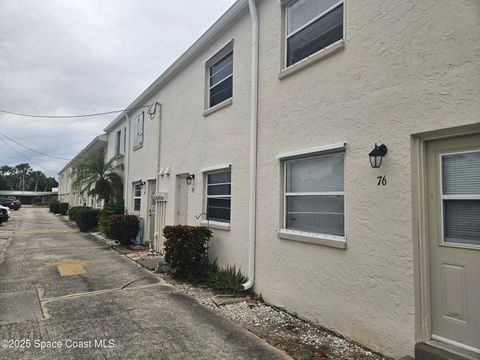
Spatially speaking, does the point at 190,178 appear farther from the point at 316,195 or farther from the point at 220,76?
the point at 316,195

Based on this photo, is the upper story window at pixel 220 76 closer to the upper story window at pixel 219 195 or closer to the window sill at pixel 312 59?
the upper story window at pixel 219 195

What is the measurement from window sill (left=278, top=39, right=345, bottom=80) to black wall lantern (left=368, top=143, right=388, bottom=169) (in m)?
1.59

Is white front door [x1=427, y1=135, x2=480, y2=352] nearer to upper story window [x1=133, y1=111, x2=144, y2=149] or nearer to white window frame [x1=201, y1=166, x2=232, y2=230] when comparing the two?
white window frame [x1=201, y1=166, x2=232, y2=230]

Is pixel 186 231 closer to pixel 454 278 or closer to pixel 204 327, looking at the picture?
pixel 204 327

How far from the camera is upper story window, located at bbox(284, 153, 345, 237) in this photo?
188 inches

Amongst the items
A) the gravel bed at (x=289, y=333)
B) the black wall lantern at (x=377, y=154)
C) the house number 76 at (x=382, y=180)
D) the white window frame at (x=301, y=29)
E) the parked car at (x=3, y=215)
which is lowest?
the gravel bed at (x=289, y=333)

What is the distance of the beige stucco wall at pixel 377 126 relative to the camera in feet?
11.5

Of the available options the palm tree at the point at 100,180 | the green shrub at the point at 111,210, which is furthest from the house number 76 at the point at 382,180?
the palm tree at the point at 100,180

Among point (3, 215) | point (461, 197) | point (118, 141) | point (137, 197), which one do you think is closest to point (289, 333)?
point (461, 197)

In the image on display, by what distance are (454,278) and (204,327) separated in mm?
3143

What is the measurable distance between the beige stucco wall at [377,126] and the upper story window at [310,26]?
1.07 feet

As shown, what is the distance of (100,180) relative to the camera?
634 inches

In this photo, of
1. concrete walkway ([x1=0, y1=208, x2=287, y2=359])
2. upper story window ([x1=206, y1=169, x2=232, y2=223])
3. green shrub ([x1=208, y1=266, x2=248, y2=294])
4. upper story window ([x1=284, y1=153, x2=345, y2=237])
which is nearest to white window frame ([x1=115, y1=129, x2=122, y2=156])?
concrete walkway ([x1=0, y1=208, x2=287, y2=359])

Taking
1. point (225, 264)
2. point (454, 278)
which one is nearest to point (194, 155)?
point (225, 264)
